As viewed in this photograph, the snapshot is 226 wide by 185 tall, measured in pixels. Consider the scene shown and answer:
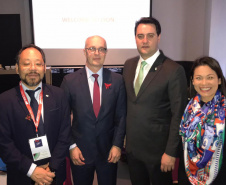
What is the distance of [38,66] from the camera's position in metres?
1.61

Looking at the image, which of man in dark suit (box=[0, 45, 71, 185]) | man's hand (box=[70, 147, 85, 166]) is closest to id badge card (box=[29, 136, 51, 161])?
man in dark suit (box=[0, 45, 71, 185])

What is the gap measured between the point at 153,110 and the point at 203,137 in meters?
0.44

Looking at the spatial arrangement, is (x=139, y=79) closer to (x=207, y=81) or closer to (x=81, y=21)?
(x=207, y=81)

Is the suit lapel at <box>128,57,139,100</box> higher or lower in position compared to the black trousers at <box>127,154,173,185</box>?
higher

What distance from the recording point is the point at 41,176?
5.09ft

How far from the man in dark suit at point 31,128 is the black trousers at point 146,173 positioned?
638 millimetres

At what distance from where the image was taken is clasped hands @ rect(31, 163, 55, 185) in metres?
1.54

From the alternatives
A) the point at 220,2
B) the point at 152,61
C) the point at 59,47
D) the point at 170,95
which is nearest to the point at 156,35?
the point at 152,61

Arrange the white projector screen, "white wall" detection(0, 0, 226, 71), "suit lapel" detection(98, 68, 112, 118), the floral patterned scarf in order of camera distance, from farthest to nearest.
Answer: "white wall" detection(0, 0, 226, 71) < the white projector screen < "suit lapel" detection(98, 68, 112, 118) < the floral patterned scarf

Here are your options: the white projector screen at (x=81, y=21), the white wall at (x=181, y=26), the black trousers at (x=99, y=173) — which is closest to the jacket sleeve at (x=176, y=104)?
the black trousers at (x=99, y=173)

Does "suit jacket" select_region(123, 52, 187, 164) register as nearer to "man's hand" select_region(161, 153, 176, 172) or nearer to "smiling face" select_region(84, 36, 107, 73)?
"man's hand" select_region(161, 153, 176, 172)

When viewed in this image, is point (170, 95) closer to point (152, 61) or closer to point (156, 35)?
point (152, 61)

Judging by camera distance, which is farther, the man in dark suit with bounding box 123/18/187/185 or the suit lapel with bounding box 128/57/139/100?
the suit lapel with bounding box 128/57/139/100

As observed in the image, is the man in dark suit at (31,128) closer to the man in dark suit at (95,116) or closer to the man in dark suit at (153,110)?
the man in dark suit at (95,116)
